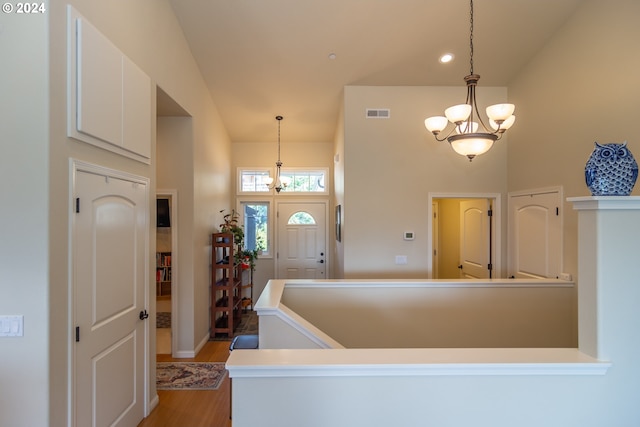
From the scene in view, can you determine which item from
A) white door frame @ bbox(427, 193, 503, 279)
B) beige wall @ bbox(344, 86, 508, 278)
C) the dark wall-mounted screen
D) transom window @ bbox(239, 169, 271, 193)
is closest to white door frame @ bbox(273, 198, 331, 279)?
transom window @ bbox(239, 169, 271, 193)

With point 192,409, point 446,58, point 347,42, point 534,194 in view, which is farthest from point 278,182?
point 534,194

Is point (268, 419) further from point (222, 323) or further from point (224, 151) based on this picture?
point (224, 151)

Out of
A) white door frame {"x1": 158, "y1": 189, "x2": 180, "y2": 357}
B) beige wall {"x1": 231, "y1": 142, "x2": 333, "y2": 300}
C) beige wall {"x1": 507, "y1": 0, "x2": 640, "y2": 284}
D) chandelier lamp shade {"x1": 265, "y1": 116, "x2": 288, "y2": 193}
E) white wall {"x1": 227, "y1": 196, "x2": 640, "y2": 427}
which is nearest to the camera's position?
white wall {"x1": 227, "y1": 196, "x2": 640, "y2": 427}

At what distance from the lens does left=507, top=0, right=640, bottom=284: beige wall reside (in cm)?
276

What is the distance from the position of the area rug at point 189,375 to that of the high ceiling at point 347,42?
374 centimetres

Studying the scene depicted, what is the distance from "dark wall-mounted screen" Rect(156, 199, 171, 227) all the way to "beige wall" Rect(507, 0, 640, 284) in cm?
494

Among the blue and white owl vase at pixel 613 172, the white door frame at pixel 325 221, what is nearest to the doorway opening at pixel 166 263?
the white door frame at pixel 325 221

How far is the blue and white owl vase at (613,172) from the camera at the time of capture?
144 centimetres

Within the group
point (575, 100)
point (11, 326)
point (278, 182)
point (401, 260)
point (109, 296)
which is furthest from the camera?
point (278, 182)

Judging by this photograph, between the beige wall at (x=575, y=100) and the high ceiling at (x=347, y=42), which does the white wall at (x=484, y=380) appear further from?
the high ceiling at (x=347, y=42)

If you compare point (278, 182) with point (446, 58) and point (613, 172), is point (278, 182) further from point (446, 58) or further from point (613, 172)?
point (613, 172)

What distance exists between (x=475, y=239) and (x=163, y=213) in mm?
4758

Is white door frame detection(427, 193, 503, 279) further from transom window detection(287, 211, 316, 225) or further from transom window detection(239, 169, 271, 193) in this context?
transom window detection(239, 169, 271, 193)

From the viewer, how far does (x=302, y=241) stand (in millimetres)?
6203
